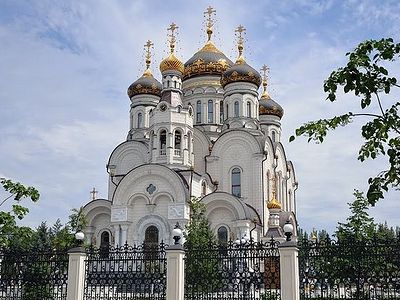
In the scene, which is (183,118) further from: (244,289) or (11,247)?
(244,289)

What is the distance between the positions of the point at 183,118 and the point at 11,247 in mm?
16098

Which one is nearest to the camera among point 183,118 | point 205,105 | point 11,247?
point 11,247

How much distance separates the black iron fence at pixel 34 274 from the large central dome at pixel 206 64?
80.3 feet

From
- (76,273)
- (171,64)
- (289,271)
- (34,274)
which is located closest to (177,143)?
(171,64)

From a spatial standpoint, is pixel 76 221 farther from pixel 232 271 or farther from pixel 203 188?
pixel 232 271

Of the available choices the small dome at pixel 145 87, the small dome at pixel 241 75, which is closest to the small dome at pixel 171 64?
the small dome at pixel 241 75

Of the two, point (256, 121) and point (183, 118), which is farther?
point (256, 121)

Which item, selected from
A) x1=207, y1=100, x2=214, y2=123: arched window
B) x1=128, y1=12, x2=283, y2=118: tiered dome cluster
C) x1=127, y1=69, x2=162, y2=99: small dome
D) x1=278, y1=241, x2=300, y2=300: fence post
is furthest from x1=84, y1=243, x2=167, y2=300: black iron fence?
x1=127, y1=69, x2=162, y2=99: small dome

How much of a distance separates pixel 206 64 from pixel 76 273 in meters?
25.7

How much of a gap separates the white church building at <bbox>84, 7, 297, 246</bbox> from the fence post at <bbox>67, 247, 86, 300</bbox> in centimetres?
1356

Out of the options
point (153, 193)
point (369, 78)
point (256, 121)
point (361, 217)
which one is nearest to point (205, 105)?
point (256, 121)

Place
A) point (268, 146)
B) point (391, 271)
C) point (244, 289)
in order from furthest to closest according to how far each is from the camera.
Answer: point (268, 146)
point (244, 289)
point (391, 271)

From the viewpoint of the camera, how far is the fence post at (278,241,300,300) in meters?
11.3

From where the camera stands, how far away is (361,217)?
14664 mm
